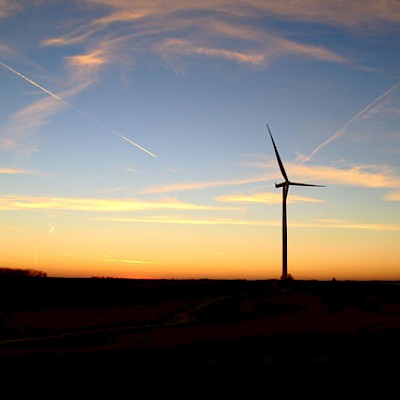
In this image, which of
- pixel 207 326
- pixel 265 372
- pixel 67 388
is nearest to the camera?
pixel 67 388

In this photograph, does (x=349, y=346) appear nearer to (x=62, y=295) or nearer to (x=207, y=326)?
(x=207, y=326)

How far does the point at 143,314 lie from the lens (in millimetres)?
32531

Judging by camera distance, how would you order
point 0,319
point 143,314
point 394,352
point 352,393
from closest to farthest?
point 352,393 → point 394,352 → point 0,319 → point 143,314

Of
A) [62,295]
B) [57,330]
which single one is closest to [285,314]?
[57,330]

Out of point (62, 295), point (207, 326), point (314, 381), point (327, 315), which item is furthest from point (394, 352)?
point (62, 295)

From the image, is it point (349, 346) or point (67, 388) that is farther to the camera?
point (349, 346)

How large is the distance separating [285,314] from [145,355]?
15.6m

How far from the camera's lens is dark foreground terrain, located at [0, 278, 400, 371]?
44.5 feet

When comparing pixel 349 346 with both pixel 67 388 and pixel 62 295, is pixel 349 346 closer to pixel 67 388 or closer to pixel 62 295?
pixel 67 388

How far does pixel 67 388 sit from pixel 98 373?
1.53m

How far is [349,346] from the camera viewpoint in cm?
1530

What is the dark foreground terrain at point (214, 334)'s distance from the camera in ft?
44.5

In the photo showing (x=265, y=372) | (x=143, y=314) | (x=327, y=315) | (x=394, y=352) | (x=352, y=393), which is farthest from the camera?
(x=143, y=314)

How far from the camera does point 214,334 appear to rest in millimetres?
20234
